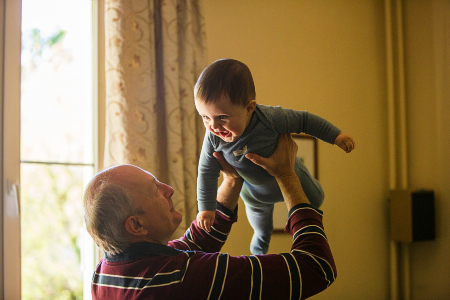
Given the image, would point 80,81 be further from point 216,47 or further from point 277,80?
point 277,80

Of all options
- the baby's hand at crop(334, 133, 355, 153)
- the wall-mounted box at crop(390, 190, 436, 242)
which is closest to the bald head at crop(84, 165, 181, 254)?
the baby's hand at crop(334, 133, 355, 153)

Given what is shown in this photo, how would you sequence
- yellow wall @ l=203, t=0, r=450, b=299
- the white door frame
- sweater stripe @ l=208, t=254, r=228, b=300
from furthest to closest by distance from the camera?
1. yellow wall @ l=203, t=0, r=450, b=299
2. the white door frame
3. sweater stripe @ l=208, t=254, r=228, b=300

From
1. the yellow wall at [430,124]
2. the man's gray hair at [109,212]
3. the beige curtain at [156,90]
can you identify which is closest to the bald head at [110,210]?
the man's gray hair at [109,212]

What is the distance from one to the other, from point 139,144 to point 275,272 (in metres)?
1.32

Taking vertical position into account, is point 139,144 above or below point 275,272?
above

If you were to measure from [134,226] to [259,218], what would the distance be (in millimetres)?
540

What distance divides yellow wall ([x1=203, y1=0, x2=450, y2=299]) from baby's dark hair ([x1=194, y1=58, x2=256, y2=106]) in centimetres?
168

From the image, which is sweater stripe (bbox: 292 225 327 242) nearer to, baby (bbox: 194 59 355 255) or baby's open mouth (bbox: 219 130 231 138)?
baby (bbox: 194 59 355 255)

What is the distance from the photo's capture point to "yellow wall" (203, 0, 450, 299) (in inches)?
115

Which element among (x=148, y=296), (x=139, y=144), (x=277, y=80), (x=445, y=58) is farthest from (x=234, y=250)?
(x=445, y=58)

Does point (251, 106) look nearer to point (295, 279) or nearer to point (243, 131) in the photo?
point (243, 131)

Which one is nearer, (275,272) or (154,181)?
(275,272)

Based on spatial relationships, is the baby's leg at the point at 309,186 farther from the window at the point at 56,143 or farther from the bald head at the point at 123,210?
the window at the point at 56,143

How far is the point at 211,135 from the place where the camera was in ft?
4.19
